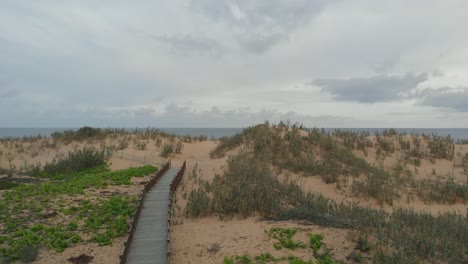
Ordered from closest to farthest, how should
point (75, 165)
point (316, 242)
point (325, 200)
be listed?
point (316, 242) < point (325, 200) < point (75, 165)

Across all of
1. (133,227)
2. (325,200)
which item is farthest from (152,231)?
(325,200)

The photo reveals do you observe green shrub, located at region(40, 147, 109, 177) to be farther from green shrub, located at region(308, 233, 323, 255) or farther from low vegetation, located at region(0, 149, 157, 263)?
green shrub, located at region(308, 233, 323, 255)

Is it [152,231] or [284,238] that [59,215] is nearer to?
[152,231]

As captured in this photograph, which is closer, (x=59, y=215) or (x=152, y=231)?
(x=152, y=231)

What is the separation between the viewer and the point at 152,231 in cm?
1206

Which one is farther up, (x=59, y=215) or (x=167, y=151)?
(x=167, y=151)

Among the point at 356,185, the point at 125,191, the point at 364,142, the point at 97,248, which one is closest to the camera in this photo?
the point at 97,248

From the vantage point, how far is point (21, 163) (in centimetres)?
2812

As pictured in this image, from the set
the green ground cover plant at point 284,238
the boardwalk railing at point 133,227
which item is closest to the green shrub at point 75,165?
the boardwalk railing at point 133,227

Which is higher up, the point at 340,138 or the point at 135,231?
the point at 340,138

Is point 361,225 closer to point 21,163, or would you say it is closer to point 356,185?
point 356,185

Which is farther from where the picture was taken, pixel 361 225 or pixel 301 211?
pixel 301 211

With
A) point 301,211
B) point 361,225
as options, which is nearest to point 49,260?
point 301,211

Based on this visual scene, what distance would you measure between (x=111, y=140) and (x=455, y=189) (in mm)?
26200
